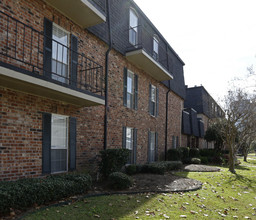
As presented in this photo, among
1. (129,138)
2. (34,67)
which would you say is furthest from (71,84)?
(129,138)

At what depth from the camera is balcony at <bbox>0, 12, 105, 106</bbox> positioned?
5.06 meters

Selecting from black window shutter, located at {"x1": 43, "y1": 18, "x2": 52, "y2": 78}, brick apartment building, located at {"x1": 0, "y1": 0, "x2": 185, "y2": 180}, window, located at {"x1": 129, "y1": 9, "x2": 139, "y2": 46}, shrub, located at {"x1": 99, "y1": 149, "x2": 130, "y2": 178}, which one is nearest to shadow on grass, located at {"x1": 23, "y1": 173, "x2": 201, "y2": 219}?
shrub, located at {"x1": 99, "y1": 149, "x2": 130, "y2": 178}

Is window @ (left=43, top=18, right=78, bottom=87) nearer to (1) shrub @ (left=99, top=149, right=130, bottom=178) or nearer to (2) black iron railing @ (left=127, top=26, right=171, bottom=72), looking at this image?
(1) shrub @ (left=99, top=149, right=130, bottom=178)

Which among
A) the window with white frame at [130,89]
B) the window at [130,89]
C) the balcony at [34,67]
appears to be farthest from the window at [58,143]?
the window with white frame at [130,89]

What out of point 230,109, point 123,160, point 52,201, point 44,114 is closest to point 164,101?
point 230,109

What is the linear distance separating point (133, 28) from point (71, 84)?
231 inches

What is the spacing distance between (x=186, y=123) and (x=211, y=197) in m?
14.8

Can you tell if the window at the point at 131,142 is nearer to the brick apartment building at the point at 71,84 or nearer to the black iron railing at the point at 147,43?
the brick apartment building at the point at 71,84

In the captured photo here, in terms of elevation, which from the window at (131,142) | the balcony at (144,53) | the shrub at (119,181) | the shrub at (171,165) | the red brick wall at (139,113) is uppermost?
the balcony at (144,53)

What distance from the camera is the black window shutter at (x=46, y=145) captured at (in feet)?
21.1

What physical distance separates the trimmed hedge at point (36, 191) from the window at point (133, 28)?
8.05 metres

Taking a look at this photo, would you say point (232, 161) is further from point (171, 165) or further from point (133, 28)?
point (133, 28)

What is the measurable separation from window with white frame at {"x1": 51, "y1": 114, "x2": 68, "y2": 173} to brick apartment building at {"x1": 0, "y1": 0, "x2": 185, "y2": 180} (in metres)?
0.03

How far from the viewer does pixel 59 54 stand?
7.22 meters
